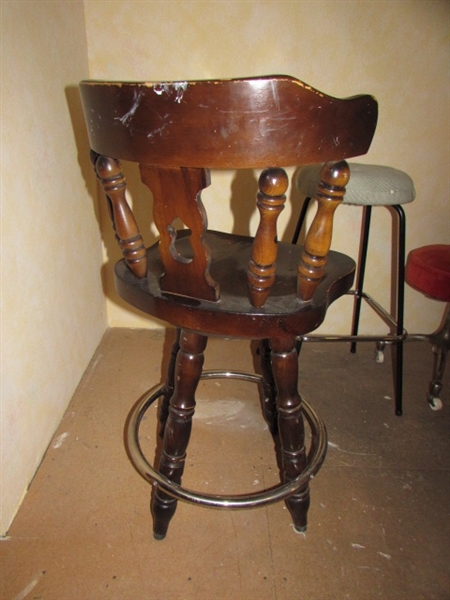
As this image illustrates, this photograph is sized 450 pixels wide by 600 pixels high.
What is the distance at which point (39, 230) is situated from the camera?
1.18m

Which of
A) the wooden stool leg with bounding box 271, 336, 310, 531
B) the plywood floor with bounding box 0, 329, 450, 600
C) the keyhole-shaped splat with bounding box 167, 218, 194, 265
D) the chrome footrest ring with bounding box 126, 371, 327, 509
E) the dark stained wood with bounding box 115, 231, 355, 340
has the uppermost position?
the keyhole-shaped splat with bounding box 167, 218, 194, 265

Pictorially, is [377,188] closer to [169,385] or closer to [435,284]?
[435,284]

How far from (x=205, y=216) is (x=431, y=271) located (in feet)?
3.10

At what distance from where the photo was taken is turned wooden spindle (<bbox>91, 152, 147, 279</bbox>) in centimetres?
69

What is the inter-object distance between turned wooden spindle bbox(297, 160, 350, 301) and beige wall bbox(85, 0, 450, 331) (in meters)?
1.02

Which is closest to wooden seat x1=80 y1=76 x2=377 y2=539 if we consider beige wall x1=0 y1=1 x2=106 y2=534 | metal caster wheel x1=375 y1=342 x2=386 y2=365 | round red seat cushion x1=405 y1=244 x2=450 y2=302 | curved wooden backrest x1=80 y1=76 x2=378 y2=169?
curved wooden backrest x1=80 y1=76 x2=378 y2=169

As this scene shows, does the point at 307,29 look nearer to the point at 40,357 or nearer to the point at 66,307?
the point at 66,307

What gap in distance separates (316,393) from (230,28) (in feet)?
4.19

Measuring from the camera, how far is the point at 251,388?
5.03 ft

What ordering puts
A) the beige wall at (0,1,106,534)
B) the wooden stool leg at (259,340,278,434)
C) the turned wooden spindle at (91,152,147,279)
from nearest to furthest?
the turned wooden spindle at (91,152,147,279)
the beige wall at (0,1,106,534)
the wooden stool leg at (259,340,278,434)

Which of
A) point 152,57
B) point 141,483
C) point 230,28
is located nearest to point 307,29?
point 230,28

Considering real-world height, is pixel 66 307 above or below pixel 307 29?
below

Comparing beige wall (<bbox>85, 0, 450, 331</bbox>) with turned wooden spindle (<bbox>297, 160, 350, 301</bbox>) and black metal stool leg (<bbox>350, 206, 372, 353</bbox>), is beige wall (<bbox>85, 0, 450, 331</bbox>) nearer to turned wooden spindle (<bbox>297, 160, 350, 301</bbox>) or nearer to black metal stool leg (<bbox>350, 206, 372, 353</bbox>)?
black metal stool leg (<bbox>350, 206, 372, 353</bbox>)

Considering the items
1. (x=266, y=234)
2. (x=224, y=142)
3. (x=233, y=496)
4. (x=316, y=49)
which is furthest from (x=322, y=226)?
(x=316, y=49)
